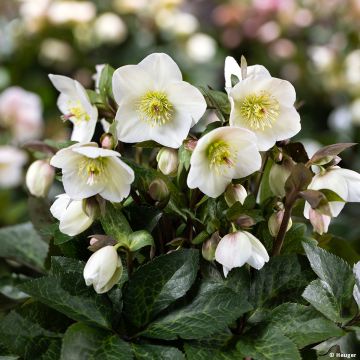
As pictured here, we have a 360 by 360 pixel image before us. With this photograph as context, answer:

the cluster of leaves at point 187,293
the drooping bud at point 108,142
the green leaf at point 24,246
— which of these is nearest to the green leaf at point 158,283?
the cluster of leaves at point 187,293

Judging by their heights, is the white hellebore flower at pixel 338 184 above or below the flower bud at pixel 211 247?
above

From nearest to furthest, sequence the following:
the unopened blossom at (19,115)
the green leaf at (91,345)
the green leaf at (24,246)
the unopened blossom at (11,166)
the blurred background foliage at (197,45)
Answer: the green leaf at (91,345) < the green leaf at (24,246) < the unopened blossom at (11,166) < the unopened blossom at (19,115) < the blurred background foliage at (197,45)

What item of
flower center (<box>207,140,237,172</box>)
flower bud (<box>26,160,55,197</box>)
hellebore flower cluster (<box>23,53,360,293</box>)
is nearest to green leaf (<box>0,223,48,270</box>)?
flower bud (<box>26,160,55,197</box>)

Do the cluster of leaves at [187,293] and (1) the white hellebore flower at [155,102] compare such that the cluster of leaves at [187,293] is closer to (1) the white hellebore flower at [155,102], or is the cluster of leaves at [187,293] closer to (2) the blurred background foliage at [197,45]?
(1) the white hellebore flower at [155,102]

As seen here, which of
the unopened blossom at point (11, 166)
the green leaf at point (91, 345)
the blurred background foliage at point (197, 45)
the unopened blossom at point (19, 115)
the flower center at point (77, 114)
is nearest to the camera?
the green leaf at point (91, 345)

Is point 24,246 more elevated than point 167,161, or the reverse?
point 167,161

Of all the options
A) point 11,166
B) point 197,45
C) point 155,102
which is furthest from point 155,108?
point 197,45

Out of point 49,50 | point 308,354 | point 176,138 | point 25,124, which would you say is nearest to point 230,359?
point 308,354

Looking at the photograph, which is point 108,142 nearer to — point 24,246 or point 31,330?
point 31,330
